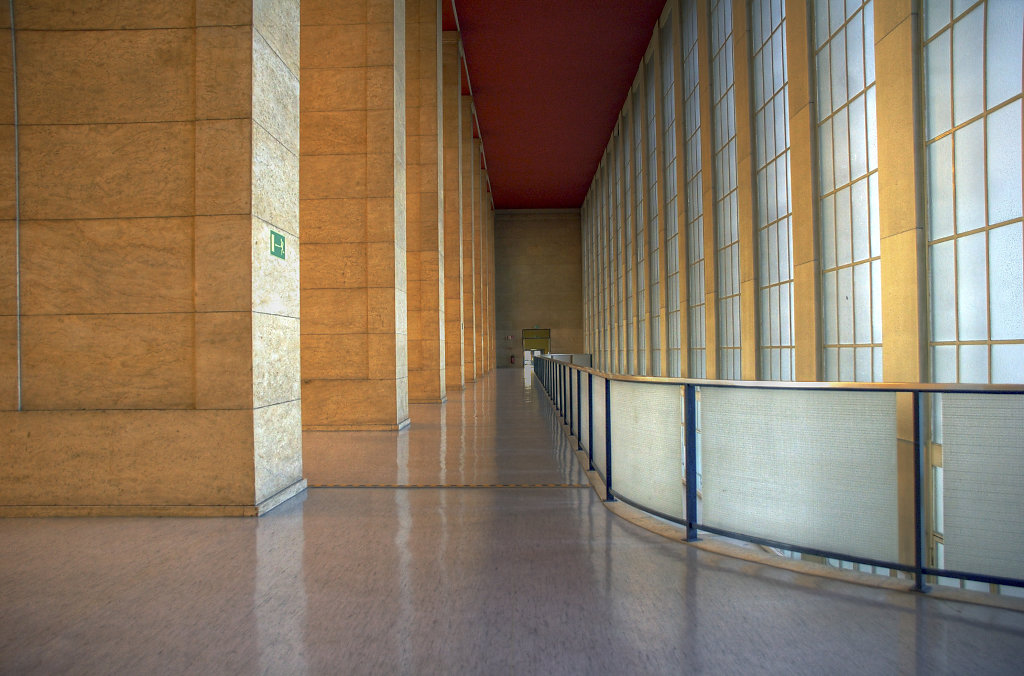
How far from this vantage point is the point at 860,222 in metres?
11.8

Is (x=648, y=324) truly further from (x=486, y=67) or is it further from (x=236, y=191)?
(x=236, y=191)

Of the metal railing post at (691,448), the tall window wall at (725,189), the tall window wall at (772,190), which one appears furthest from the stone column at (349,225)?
the tall window wall at (725,189)

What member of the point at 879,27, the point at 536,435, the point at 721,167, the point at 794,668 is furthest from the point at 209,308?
A: the point at 721,167

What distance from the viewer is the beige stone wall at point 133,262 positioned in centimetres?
613

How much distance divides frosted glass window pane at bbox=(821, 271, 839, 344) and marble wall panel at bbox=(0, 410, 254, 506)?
424 inches

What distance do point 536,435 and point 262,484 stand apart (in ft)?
19.7

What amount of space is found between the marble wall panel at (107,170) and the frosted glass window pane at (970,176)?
368 inches

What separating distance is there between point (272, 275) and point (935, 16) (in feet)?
31.5

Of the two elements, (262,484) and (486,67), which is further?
(486,67)

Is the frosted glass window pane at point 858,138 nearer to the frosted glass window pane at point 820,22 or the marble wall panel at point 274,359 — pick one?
the frosted glass window pane at point 820,22

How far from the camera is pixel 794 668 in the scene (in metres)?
3.12

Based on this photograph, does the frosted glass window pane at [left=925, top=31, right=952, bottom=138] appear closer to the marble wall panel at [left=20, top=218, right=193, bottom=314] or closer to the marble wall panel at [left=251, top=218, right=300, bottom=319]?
the marble wall panel at [left=251, top=218, right=300, bottom=319]

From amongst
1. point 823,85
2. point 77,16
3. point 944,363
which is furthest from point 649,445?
point 823,85

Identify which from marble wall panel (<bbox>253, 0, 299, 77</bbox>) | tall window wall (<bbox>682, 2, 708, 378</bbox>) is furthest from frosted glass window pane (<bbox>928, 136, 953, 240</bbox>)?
tall window wall (<bbox>682, 2, 708, 378</bbox>)
